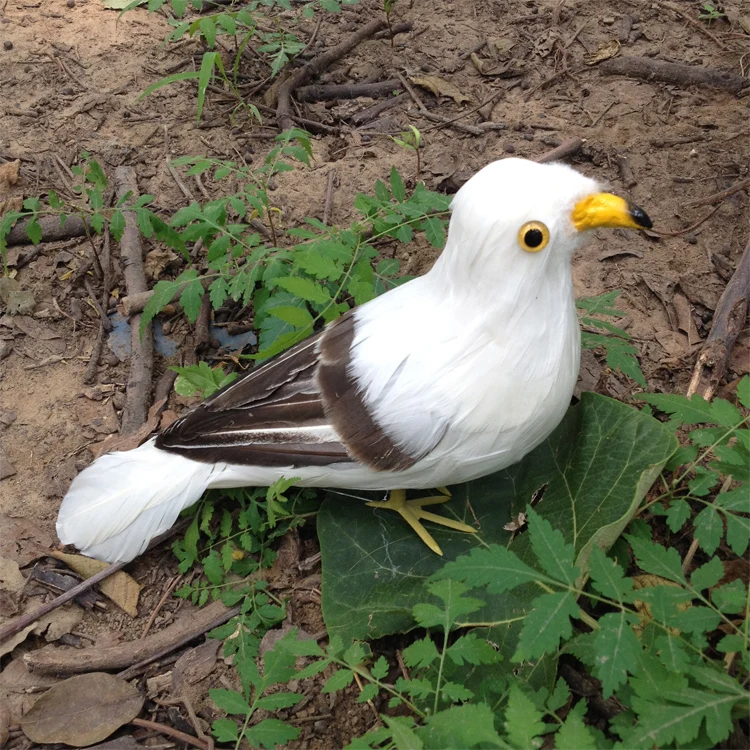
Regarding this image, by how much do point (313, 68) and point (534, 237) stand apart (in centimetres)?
298

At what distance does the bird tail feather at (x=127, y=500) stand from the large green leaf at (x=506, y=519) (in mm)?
520

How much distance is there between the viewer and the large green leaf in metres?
2.31

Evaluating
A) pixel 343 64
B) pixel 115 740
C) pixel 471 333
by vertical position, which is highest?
pixel 343 64

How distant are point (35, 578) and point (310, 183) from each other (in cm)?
236

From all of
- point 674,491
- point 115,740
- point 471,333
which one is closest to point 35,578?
point 115,740

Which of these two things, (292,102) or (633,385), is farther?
(292,102)

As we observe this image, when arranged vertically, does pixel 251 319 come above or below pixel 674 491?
below

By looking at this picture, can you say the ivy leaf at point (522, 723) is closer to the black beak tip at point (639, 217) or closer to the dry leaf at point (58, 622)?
the black beak tip at point (639, 217)

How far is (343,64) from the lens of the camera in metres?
4.56

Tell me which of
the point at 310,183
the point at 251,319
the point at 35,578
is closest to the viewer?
the point at 35,578

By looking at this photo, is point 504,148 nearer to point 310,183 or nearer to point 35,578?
point 310,183

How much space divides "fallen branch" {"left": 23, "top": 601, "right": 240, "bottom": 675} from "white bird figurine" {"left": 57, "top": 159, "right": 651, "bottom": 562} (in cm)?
31

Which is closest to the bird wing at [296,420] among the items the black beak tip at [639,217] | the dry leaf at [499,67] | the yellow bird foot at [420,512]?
the yellow bird foot at [420,512]

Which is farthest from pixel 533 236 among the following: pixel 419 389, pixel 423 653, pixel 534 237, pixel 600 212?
pixel 423 653
